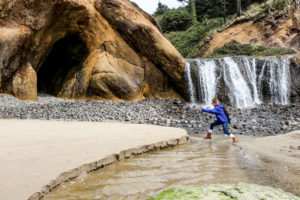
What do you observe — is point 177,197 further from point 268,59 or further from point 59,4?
point 268,59

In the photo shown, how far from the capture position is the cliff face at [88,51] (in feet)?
42.2

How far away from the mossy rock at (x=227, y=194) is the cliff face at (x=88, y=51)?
12345 mm

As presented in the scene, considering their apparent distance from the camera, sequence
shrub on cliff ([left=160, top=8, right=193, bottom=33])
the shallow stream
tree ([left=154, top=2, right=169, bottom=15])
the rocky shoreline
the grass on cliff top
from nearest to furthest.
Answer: the shallow stream, the rocky shoreline, the grass on cliff top, shrub on cliff ([left=160, top=8, right=193, bottom=33]), tree ([left=154, top=2, right=169, bottom=15])

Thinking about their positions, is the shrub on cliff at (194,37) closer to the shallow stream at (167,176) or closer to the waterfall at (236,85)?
the waterfall at (236,85)

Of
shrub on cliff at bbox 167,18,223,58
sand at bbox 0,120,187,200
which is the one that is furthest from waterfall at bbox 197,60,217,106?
shrub on cliff at bbox 167,18,223,58

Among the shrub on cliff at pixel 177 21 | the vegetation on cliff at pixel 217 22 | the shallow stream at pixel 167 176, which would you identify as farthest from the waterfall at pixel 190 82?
the shrub on cliff at pixel 177 21

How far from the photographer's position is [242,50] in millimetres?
23000

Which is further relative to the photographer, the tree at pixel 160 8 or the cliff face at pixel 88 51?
the tree at pixel 160 8

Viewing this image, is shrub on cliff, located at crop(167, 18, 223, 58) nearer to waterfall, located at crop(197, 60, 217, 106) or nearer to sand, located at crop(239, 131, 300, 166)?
waterfall, located at crop(197, 60, 217, 106)

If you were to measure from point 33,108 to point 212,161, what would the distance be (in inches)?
337

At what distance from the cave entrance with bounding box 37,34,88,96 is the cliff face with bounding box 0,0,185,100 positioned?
64mm

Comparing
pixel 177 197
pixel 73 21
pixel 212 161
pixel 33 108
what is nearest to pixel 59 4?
pixel 73 21

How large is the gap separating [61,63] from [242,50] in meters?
16.4

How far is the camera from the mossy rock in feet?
4.92
